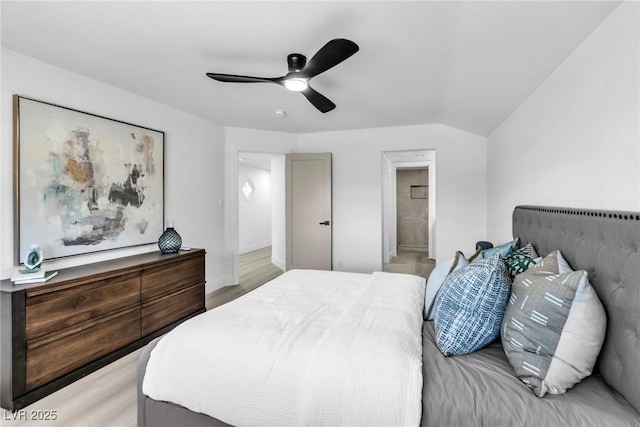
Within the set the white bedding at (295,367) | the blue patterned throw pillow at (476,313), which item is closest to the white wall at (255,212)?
the white bedding at (295,367)

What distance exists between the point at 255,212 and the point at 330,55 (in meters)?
6.64

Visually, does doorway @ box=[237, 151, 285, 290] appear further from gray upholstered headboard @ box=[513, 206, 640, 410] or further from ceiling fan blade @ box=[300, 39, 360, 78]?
gray upholstered headboard @ box=[513, 206, 640, 410]

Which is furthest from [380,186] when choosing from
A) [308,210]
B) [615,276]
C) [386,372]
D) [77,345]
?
[77,345]

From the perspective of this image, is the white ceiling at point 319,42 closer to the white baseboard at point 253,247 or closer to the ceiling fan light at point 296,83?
the ceiling fan light at point 296,83

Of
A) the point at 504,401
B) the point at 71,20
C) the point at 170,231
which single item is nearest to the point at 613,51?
the point at 504,401

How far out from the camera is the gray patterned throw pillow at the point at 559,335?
1.09m

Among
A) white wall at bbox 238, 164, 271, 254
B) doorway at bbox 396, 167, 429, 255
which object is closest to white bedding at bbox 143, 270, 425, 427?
white wall at bbox 238, 164, 271, 254

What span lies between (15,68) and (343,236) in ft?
13.1

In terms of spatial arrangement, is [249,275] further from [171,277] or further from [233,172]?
[171,277]

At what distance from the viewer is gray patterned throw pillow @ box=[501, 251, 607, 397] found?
1091 mm

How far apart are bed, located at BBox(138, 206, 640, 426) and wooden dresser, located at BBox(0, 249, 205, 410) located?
106 centimetres

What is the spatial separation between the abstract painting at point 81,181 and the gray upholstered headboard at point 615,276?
346cm

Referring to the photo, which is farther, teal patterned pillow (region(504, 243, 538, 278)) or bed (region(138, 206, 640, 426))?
teal patterned pillow (region(504, 243, 538, 278))

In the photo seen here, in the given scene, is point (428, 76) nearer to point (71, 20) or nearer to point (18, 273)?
point (71, 20)
